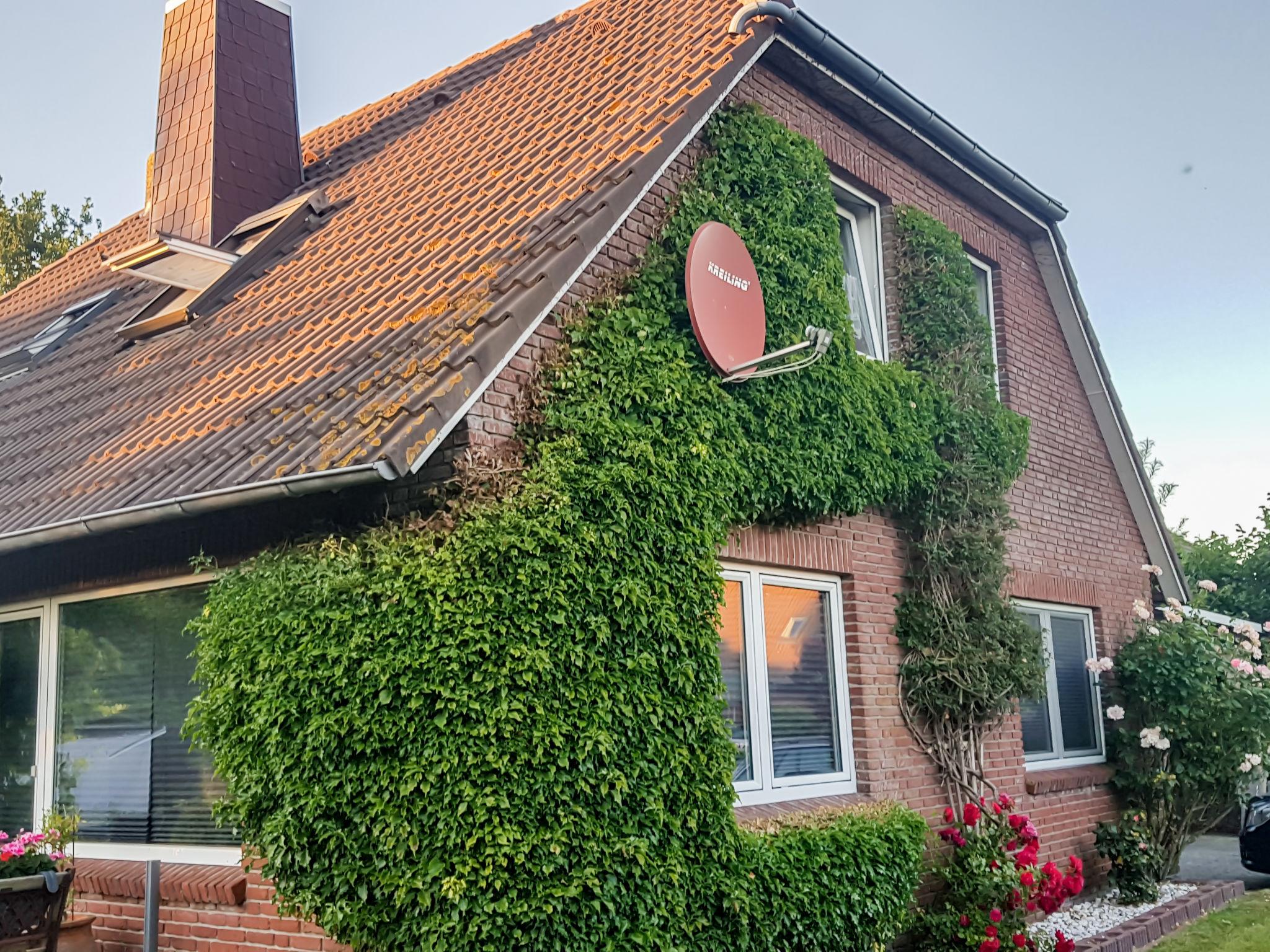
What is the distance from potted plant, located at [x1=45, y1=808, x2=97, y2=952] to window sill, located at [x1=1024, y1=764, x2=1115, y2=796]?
23.7ft

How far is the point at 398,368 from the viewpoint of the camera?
19.4 ft

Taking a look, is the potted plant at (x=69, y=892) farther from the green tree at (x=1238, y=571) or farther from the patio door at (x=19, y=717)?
the green tree at (x=1238, y=571)

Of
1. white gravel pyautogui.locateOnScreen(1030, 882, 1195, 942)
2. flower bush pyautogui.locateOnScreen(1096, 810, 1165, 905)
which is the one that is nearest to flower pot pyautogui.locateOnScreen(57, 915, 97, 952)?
white gravel pyautogui.locateOnScreen(1030, 882, 1195, 942)

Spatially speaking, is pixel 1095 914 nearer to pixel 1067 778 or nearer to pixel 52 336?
pixel 1067 778

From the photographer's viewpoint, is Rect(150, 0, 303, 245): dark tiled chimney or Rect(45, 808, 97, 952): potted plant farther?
Rect(150, 0, 303, 245): dark tiled chimney

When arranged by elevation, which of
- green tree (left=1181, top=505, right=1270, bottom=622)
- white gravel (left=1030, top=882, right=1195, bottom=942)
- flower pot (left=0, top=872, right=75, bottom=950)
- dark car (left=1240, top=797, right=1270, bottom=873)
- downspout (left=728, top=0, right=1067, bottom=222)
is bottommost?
white gravel (left=1030, top=882, right=1195, bottom=942)

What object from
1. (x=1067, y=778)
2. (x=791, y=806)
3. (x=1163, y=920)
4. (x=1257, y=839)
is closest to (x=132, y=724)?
(x=791, y=806)

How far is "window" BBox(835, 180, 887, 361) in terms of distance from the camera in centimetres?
947

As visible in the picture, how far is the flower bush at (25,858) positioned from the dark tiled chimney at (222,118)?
16.4 ft

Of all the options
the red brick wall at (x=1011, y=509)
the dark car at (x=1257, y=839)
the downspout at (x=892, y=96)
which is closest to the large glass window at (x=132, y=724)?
the red brick wall at (x=1011, y=509)

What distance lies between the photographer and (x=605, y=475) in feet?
19.4

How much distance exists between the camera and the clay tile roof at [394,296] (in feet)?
19.1

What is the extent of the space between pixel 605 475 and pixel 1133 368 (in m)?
10.9

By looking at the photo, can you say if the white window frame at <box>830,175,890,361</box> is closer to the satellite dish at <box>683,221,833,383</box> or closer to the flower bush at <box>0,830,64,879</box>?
the satellite dish at <box>683,221,833,383</box>
